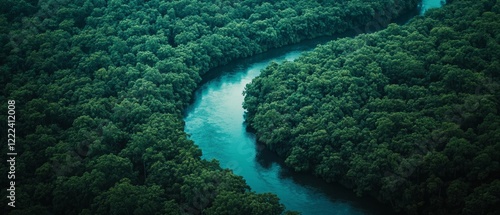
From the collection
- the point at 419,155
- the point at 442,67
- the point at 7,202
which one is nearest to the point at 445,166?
the point at 419,155

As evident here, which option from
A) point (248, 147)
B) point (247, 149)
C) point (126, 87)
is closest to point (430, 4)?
point (248, 147)

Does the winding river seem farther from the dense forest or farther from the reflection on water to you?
the dense forest

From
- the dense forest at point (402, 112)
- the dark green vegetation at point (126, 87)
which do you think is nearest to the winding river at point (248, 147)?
the dense forest at point (402, 112)

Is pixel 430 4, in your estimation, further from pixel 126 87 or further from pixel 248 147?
pixel 126 87

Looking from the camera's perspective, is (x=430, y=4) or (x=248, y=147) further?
(x=430, y=4)

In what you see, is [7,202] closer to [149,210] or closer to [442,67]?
[149,210]

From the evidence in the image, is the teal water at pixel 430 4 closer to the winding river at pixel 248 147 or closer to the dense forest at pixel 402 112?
the dense forest at pixel 402 112
